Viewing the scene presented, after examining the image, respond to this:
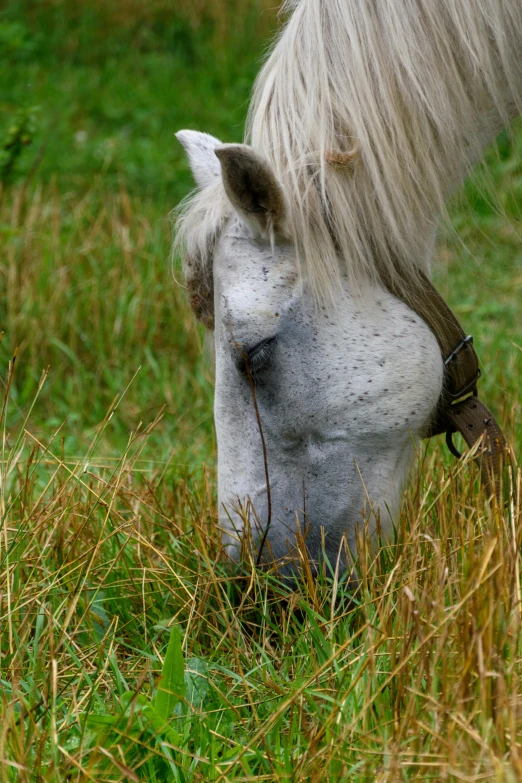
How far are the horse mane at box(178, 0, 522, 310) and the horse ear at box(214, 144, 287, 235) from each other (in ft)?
0.18

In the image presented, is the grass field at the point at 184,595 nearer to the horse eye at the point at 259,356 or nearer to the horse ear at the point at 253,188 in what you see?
the horse eye at the point at 259,356

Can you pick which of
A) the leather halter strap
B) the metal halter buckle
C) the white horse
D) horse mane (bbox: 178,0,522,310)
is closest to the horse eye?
the white horse

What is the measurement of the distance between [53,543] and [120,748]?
91 cm

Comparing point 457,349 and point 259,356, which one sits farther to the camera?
point 457,349

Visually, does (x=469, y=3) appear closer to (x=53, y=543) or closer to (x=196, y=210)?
(x=196, y=210)

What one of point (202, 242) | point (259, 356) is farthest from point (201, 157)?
point (259, 356)

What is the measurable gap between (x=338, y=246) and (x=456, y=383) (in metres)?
0.50

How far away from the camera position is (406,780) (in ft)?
4.51

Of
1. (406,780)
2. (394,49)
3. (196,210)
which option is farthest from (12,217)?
(406,780)

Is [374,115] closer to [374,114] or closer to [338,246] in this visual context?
[374,114]

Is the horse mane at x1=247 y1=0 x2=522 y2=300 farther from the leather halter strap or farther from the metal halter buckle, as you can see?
the metal halter buckle

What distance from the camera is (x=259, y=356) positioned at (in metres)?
2.05

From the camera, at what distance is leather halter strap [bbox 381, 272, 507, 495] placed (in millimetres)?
2158

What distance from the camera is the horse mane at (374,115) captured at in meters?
2.01
